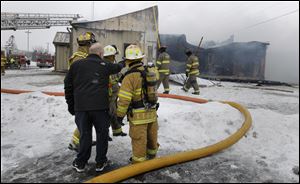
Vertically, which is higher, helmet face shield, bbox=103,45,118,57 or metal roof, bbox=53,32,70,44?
metal roof, bbox=53,32,70,44

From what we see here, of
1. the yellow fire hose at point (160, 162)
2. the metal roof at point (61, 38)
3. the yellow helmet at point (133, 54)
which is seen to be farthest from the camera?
the metal roof at point (61, 38)

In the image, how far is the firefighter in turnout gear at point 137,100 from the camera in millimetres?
3881

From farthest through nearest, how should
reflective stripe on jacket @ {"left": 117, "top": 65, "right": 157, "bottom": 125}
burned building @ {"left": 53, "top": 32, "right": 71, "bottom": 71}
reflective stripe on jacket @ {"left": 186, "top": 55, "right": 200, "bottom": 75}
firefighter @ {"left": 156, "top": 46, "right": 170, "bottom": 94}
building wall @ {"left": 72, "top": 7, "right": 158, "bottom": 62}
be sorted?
burned building @ {"left": 53, "top": 32, "right": 71, "bottom": 71}, building wall @ {"left": 72, "top": 7, "right": 158, "bottom": 62}, reflective stripe on jacket @ {"left": 186, "top": 55, "right": 200, "bottom": 75}, firefighter @ {"left": 156, "top": 46, "right": 170, "bottom": 94}, reflective stripe on jacket @ {"left": 117, "top": 65, "right": 157, "bottom": 125}

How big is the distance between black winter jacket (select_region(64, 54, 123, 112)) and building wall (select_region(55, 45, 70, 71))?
59.5 ft

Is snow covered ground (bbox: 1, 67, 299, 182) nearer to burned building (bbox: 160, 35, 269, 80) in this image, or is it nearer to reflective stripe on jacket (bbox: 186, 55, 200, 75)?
reflective stripe on jacket (bbox: 186, 55, 200, 75)

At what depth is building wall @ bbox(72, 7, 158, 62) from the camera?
15.9 metres

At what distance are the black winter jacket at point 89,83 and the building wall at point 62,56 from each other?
18122 mm

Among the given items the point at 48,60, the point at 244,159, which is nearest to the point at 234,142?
the point at 244,159

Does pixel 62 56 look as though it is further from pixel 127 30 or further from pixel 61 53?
pixel 127 30

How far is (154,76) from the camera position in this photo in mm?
4000

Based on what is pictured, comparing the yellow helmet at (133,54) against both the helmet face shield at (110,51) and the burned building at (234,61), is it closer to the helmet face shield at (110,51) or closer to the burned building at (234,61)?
the helmet face shield at (110,51)

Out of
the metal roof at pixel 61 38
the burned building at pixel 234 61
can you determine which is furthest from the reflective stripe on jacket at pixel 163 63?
the metal roof at pixel 61 38

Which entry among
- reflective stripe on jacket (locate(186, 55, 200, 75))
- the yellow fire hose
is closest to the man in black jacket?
the yellow fire hose

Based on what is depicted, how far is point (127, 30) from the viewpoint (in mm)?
16406
